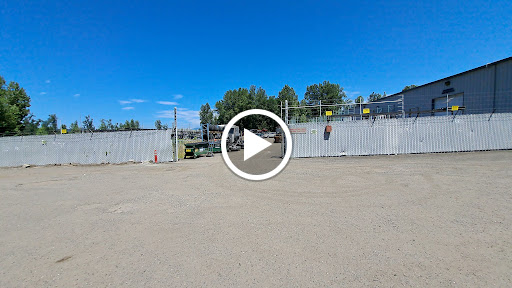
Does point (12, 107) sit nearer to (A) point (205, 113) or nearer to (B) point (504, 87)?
(B) point (504, 87)

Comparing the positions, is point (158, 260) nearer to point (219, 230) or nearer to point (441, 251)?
point (219, 230)

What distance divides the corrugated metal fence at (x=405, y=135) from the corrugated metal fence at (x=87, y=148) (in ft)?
33.4

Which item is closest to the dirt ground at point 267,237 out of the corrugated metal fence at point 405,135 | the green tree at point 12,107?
the corrugated metal fence at point 405,135

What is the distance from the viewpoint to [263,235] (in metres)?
3.82

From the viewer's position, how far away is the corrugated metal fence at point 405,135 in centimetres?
1480

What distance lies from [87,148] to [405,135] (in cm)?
2409

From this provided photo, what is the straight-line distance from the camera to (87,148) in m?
16.9

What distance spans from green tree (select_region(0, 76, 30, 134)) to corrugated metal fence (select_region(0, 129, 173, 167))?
3228 millimetres

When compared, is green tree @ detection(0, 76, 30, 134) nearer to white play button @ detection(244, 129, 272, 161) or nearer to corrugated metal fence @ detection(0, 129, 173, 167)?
corrugated metal fence @ detection(0, 129, 173, 167)

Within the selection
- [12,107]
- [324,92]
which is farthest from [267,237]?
[324,92]

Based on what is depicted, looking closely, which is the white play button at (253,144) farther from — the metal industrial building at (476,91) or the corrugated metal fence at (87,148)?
the metal industrial building at (476,91)

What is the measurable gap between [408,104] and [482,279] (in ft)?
102

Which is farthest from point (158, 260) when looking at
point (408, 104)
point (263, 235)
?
point (408, 104)

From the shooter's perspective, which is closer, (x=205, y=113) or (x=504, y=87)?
(x=504, y=87)
